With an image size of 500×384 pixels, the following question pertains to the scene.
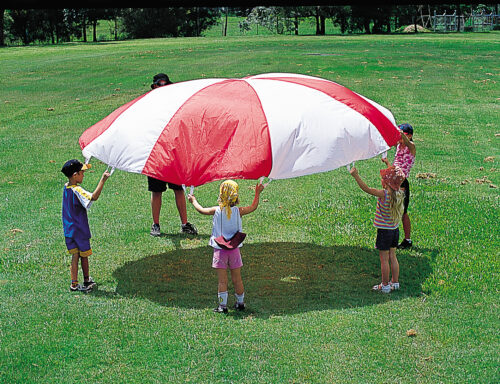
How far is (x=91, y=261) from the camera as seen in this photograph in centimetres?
810

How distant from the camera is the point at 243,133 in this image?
21.2 feet

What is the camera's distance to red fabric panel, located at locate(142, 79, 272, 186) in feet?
20.7

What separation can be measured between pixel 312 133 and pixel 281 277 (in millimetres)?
2067

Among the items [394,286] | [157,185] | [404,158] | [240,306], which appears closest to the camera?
[240,306]

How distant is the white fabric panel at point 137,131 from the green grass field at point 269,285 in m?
1.60

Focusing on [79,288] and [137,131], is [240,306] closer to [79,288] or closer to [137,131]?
[79,288]

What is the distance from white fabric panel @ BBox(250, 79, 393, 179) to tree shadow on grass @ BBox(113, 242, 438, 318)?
1.55 meters

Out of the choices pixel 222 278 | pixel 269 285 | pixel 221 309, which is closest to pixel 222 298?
pixel 221 309

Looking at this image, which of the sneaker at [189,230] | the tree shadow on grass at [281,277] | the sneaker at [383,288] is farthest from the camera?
the sneaker at [189,230]

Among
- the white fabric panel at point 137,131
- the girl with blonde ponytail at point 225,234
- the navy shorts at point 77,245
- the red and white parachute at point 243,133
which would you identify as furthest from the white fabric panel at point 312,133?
the navy shorts at point 77,245

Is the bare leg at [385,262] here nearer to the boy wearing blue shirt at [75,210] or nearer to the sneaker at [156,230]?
the boy wearing blue shirt at [75,210]

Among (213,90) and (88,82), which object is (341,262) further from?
(88,82)

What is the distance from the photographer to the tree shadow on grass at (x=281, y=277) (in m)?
6.86

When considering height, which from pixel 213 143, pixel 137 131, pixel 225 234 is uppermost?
pixel 137 131
